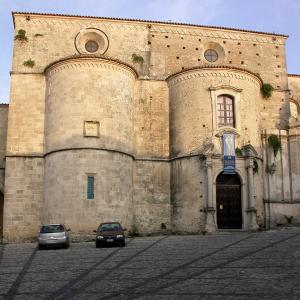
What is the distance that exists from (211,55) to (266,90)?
15.0 feet

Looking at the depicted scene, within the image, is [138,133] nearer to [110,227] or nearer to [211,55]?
[211,55]

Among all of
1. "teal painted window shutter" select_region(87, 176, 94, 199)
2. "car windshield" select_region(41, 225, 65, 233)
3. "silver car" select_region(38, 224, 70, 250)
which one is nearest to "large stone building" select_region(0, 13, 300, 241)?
"teal painted window shutter" select_region(87, 176, 94, 199)

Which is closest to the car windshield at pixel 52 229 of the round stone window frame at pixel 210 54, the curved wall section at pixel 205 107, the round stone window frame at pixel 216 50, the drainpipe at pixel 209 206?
the drainpipe at pixel 209 206

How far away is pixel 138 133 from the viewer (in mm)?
31953

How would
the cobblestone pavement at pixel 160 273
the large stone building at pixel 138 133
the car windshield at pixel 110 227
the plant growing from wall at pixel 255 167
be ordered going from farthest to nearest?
the plant growing from wall at pixel 255 167 < the large stone building at pixel 138 133 < the car windshield at pixel 110 227 < the cobblestone pavement at pixel 160 273

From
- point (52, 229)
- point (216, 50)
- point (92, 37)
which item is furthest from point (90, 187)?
point (216, 50)

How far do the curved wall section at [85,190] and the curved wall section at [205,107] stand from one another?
4.62m

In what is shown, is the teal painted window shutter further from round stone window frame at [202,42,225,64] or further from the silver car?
round stone window frame at [202,42,225,64]

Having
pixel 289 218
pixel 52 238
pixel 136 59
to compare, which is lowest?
pixel 52 238

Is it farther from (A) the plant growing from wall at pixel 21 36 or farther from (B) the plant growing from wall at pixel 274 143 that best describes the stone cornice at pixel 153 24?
(B) the plant growing from wall at pixel 274 143

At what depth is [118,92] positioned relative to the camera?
1201 inches

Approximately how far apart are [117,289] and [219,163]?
19127 mm

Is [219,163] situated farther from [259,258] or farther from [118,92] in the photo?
[259,258]

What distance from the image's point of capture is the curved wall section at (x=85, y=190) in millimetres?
27831
